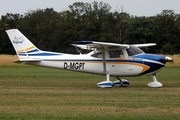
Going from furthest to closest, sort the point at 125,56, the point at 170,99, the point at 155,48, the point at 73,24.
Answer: the point at 73,24, the point at 155,48, the point at 125,56, the point at 170,99

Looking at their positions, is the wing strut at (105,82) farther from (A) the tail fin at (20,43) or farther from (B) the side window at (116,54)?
(A) the tail fin at (20,43)

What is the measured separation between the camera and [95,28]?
77625 millimetres

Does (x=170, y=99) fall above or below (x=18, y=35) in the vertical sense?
below

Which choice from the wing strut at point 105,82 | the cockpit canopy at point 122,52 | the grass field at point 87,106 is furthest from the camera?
the cockpit canopy at point 122,52

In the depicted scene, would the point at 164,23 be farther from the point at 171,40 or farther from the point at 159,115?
the point at 159,115

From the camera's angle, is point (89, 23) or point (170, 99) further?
point (89, 23)

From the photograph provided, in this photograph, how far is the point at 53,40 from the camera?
78000mm

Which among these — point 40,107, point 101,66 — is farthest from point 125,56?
point 40,107

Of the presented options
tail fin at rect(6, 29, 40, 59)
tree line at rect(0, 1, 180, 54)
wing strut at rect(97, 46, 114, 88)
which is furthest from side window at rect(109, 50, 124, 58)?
tree line at rect(0, 1, 180, 54)

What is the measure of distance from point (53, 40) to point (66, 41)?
2292mm

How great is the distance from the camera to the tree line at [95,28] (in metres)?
71.9

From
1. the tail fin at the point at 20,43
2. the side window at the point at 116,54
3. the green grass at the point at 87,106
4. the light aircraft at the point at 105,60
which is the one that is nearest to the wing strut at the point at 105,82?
the light aircraft at the point at 105,60

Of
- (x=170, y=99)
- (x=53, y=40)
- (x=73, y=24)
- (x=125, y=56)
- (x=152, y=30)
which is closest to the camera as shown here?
(x=170, y=99)

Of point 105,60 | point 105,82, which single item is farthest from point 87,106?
point 105,60
